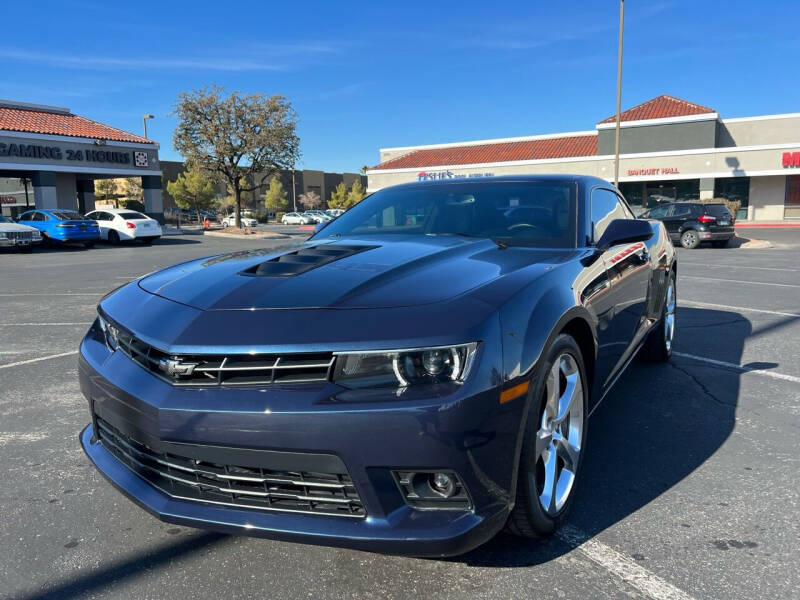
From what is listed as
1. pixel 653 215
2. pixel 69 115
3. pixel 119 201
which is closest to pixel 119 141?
pixel 69 115

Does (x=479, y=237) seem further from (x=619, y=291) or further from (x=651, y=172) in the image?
(x=651, y=172)

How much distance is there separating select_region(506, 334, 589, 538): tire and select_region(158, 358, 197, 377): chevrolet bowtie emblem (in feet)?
3.71

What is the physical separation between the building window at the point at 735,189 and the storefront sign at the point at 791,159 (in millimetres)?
2625

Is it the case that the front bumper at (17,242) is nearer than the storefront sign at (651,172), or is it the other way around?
the front bumper at (17,242)

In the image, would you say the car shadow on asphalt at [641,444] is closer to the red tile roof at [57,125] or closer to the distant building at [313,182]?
the red tile roof at [57,125]

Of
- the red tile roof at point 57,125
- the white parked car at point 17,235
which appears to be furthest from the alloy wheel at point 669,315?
the red tile roof at point 57,125

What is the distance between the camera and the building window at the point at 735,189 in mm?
35594

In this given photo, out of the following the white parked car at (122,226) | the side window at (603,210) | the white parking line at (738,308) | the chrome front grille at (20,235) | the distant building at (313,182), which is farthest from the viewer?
the distant building at (313,182)

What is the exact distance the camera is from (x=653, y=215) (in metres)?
19.0

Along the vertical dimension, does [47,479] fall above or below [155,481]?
below

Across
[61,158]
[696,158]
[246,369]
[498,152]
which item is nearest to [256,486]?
[246,369]

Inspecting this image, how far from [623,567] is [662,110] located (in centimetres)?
4091

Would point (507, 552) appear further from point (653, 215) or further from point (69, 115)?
point (69, 115)

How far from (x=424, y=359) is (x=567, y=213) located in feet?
5.99
